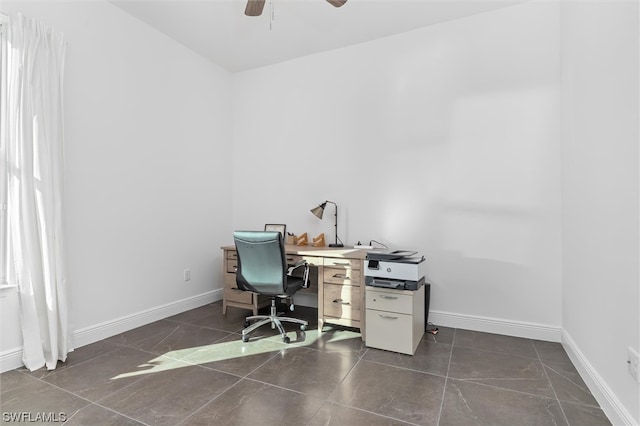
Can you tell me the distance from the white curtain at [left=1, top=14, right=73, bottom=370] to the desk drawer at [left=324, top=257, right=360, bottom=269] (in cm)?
208

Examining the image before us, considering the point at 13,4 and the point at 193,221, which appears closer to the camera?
the point at 13,4

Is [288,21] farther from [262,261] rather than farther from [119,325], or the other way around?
[119,325]

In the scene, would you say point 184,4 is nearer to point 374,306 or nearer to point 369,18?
point 369,18

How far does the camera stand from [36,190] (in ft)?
7.63

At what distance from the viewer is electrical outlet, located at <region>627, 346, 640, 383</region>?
1.47 m


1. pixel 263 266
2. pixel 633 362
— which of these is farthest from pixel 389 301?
pixel 633 362

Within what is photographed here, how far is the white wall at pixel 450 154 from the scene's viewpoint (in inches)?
112

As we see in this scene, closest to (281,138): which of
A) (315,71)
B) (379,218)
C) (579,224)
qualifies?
(315,71)

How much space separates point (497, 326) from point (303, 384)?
1934mm

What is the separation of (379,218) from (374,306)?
1.07 meters

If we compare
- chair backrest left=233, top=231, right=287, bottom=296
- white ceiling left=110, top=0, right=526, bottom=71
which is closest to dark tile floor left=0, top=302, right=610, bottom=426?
chair backrest left=233, top=231, right=287, bottom=296

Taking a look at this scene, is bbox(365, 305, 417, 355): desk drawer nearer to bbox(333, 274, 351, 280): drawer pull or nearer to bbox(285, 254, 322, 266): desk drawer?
bbox(333, 274, 351, 280): drawer pull

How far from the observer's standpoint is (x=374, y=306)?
2.71 m

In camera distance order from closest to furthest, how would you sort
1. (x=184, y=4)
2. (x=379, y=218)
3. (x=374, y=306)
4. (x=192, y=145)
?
(x=374, y=306) < (x=184, y=4) < (x=379, y=218) < (x=192, y=145)
